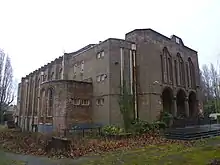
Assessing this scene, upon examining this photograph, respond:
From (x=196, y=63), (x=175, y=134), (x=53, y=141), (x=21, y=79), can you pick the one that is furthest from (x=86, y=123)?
(x=21, y=79)

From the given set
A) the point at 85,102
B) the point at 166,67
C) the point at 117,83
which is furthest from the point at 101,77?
the point at 166,67

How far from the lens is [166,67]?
97.7 feet

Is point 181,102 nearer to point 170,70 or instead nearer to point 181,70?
point 181,70

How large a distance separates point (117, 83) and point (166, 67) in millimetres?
7683

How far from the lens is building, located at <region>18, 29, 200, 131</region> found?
85.1 ft

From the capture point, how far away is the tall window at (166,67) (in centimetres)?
2902

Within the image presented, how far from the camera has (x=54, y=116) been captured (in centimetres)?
2598

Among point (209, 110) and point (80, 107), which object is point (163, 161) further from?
point (209, 110)

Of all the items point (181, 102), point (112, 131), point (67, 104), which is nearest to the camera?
point (112, 131)

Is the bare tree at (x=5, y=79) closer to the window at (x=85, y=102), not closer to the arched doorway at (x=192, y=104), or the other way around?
the window at (x=85, y=102)

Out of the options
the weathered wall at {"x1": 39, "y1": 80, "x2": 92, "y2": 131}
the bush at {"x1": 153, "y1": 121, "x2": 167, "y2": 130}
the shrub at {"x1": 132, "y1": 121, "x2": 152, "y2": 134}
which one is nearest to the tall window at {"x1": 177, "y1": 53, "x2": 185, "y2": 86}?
the bush at {"x1": 153, "y1": 121, "x2": 167, "y2": 130}

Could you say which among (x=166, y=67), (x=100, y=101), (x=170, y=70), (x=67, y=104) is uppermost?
(x=166, y=67)

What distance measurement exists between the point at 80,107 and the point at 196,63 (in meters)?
20.6

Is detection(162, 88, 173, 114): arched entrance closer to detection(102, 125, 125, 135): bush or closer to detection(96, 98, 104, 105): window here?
detection(96, 98, 104, 105): window
